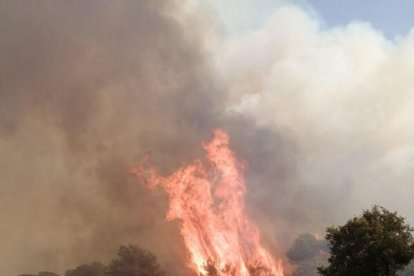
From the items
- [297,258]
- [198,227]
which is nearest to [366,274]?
[198,227]

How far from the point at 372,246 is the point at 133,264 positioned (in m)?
51.2

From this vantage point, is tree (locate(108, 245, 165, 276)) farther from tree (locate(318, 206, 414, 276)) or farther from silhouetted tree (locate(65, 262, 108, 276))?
tree (locate(318, 206, 414, 276))

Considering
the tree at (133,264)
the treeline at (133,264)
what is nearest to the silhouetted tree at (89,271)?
the treeline at (133,264)

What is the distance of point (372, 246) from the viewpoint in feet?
164

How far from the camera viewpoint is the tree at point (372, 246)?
49.3m

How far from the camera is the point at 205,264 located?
3339 inches

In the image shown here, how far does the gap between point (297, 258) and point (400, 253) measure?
10068cm

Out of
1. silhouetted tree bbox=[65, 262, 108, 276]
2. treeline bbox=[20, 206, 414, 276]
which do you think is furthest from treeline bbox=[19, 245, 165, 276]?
treeline bbox=[20, 206, 414, 276]

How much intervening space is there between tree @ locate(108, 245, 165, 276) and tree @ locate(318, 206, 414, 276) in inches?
1696

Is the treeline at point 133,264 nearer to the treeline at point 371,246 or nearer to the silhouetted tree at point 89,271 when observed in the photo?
the silhouetted tree at point 89,271

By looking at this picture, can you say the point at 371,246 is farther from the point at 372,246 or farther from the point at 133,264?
the point at 133,264

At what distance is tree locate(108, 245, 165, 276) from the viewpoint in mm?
81375

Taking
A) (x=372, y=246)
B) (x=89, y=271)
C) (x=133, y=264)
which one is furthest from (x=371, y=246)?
(x=89, y=271)

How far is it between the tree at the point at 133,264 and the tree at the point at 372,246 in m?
43.1
